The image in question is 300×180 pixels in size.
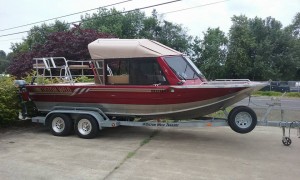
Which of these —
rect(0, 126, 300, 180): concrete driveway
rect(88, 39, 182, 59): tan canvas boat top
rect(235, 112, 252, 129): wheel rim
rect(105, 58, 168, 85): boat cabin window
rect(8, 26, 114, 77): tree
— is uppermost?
rect(8, 26, 114, 77): tree

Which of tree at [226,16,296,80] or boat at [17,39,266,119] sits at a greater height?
tree at [226,16,296,80]

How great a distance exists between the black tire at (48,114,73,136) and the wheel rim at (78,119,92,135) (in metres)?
0.33

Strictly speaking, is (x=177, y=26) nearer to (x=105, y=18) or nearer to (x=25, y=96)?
(x=105, y=18)

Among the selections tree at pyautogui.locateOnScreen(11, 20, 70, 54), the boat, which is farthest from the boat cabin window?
tree at pyautogui.locateOnScreen(11, 20, 70, 54)

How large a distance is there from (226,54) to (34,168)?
111 ft

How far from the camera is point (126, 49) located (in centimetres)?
902

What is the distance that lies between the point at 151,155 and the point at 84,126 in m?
2.64

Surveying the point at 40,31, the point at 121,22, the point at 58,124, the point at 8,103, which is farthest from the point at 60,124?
the point at 40,31

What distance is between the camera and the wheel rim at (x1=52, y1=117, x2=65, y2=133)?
969 centimetres

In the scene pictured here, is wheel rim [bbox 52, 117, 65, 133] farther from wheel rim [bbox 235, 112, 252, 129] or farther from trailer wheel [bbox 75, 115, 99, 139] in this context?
wheel rim [bbox 235, 112, 252, 129]

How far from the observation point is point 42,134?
388 inches

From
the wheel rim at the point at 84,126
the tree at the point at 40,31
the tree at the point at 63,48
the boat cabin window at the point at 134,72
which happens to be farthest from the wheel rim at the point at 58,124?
the tree at the point at 40,31

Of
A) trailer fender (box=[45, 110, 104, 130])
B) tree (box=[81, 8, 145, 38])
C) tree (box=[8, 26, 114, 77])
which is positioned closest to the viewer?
trailer fender (box=[45, 110, 104, 130])

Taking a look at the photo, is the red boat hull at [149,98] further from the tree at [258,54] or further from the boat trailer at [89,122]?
the tree at [258,54]
